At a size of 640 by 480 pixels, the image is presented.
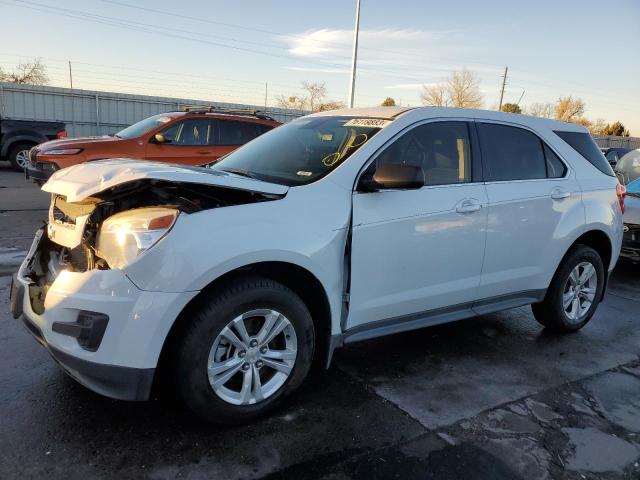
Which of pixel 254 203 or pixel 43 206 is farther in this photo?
pixel 43 206

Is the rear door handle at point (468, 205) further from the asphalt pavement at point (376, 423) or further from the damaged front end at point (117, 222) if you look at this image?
the damaged front end at point (117, 222)

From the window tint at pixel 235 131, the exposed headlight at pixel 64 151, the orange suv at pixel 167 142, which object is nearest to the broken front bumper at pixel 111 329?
the orange suv at pixel 167 142

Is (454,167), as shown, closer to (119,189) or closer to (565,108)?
(119,189)

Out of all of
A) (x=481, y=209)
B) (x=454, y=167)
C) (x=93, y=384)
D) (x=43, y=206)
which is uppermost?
(x=454, y=167)

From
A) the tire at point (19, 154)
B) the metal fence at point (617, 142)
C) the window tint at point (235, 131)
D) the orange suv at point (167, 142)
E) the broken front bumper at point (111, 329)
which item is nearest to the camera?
the broken front bumper at point (111, 329)

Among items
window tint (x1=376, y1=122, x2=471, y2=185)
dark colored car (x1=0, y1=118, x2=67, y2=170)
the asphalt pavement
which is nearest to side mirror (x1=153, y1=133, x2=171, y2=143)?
the asphalt pavement

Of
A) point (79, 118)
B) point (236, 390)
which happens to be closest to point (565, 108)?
point (79, 118)

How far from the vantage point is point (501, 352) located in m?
4.34

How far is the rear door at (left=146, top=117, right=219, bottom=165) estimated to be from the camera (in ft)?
31.8

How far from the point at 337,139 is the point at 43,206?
8.02 meters

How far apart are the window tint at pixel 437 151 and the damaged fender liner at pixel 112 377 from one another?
202cm

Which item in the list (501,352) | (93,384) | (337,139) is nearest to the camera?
(93,384)

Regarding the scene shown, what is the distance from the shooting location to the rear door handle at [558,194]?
432 cm

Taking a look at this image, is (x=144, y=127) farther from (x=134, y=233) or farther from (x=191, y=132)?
(x=134, y=233)
